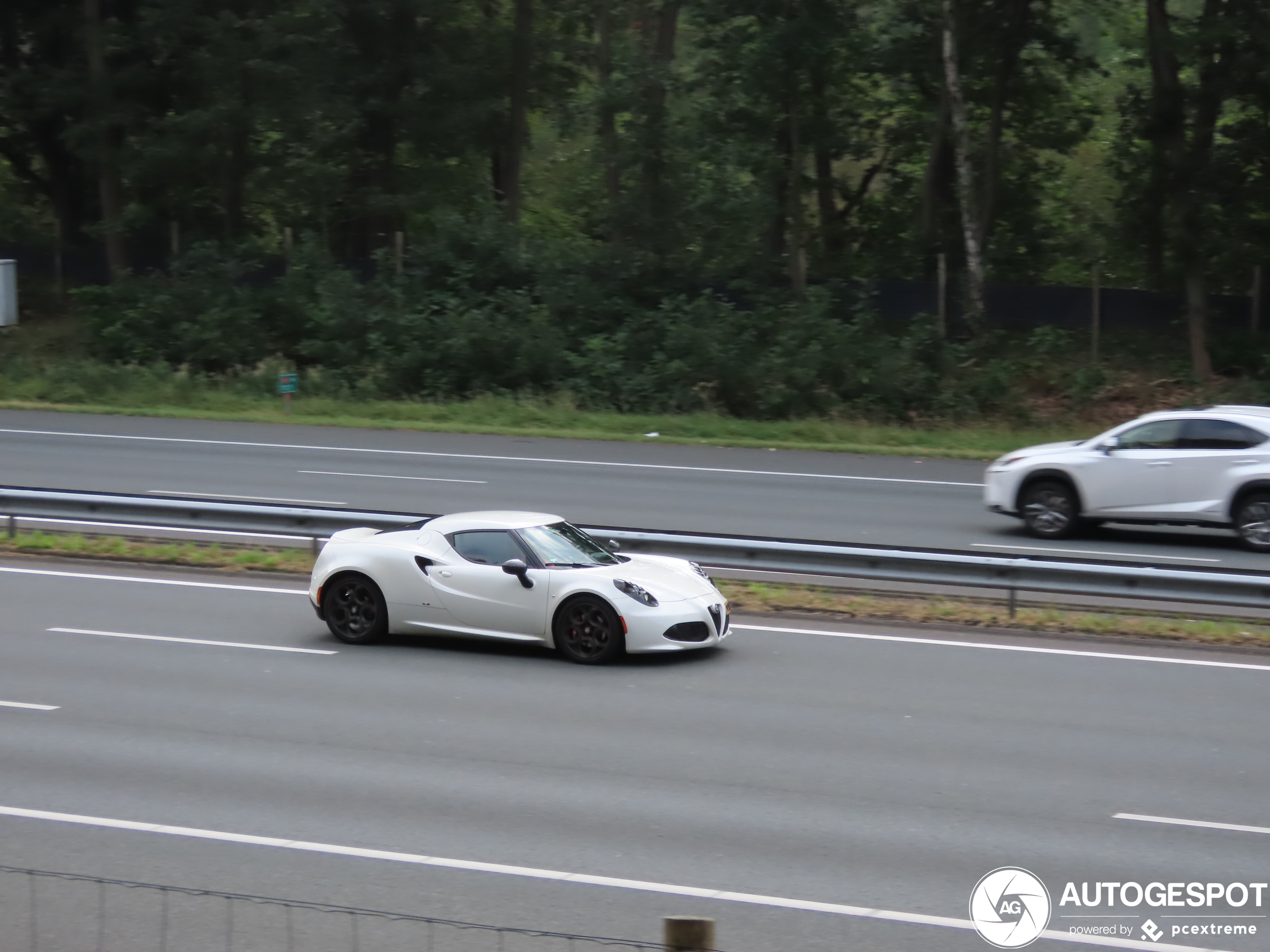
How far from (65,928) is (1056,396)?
2847 centimetres

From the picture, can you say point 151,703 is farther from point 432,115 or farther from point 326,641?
point 432,115

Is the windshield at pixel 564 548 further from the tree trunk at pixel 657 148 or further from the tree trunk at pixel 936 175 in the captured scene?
the tree trunk at pixel 936 175

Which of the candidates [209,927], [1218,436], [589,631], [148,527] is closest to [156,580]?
[148,527]

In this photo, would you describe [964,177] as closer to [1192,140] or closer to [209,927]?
[1192,140]

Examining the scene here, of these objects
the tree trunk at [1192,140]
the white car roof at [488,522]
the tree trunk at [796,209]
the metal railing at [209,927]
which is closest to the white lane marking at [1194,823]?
the metal railing at [209,927]

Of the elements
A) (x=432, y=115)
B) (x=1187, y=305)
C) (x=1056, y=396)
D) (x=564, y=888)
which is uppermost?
(x=432, y=115)

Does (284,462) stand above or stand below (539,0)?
below

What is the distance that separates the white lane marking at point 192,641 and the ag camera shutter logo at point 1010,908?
22.3ft

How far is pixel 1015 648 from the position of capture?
13.1m

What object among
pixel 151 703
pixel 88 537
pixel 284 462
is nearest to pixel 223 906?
pixel 151 703

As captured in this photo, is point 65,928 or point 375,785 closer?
point 65,928

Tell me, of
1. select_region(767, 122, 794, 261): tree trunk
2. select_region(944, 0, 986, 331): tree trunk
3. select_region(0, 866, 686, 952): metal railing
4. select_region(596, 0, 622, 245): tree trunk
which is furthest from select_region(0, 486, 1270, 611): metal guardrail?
select_region(596, 0, 622, 245): tree trunk

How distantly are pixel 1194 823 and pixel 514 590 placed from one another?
5.81 m

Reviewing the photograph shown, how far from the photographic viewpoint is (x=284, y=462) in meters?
24.7
